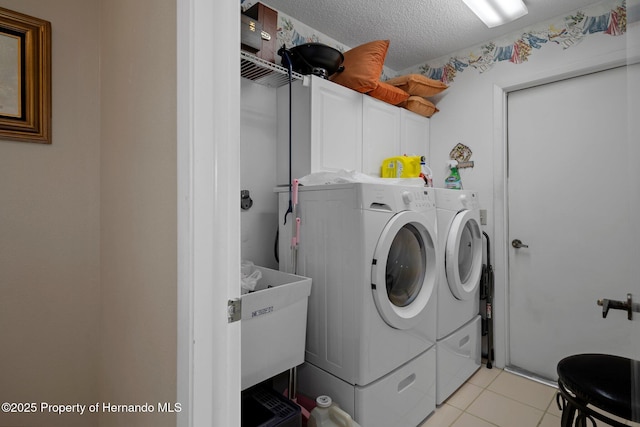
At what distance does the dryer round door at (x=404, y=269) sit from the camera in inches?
57.7

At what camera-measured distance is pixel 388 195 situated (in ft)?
5.05

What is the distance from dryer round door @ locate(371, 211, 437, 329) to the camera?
4.81ft

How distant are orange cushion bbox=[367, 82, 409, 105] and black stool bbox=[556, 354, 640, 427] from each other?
1.86 meters

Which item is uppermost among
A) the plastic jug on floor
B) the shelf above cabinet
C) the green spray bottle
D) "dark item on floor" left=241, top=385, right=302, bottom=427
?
the shelf above cabinet

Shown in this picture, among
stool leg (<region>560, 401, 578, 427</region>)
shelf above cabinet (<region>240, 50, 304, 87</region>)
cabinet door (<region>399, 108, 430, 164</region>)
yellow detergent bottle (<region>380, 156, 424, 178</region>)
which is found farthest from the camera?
cabinet door (<region>399, 108, 430, 164</region>)

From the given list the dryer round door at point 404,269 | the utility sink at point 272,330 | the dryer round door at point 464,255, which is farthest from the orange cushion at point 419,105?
the utility sink at point 272,330

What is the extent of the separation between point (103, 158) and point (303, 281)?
1.02 meters

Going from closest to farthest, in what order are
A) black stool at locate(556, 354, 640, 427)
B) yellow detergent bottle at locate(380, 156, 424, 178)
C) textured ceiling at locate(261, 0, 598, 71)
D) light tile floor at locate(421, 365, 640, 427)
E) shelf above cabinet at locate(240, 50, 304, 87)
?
Result: black stool at locate(556, 354, 640, 427)
shelf above cabinet at locate(240, 50, 304, 87)
light tile floor at locate(421, 365, 640, 427)
textured ceiling at locate(261, 0, 598, 71)
yellow detergent bottle at locate(380, 156, 424, 178)

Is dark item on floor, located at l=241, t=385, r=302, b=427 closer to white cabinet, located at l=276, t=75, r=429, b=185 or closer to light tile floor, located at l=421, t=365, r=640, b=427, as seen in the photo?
light tile floor, located at l=421, t=365, r=640, b=427

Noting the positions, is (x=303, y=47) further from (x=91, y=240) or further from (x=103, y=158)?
(x=91, y=240)

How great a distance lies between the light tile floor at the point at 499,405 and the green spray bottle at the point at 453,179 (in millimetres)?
1450

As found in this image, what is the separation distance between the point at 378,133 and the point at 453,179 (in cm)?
81

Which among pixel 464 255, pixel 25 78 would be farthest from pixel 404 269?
pixel 25 78

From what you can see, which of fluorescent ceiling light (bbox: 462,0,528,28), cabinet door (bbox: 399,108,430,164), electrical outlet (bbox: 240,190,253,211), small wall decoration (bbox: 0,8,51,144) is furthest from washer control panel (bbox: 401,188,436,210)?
small wall decoration (bbox: 0,8,51,144)
